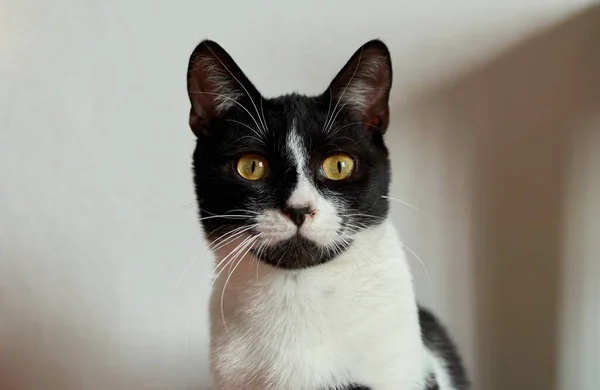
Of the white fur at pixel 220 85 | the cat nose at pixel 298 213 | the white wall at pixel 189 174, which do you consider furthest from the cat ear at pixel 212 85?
the white wall at pixel 189 174

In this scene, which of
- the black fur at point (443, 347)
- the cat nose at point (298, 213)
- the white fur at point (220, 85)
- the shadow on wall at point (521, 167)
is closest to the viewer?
the cat nose at point (298, 213)

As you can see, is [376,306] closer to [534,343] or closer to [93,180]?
[534,343]

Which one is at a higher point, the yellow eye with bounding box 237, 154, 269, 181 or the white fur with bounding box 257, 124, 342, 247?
the yellow eye with bounding box 237, 154, 269, 181

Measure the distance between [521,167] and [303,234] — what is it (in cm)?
72

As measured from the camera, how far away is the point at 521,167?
1.26m

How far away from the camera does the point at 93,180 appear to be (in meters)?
1.35

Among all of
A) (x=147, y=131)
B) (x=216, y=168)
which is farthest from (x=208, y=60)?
(x=147, y=131)

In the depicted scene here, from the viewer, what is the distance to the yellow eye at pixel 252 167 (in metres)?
0.81

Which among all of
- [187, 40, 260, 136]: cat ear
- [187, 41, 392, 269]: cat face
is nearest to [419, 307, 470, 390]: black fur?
[187, 41, 392, 269]: cat face

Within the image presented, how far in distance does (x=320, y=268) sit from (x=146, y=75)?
742mm

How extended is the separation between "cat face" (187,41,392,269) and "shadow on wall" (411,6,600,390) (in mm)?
442

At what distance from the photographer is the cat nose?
0.74 m

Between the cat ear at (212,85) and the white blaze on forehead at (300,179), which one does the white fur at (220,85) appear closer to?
the cat ear at (212,85)

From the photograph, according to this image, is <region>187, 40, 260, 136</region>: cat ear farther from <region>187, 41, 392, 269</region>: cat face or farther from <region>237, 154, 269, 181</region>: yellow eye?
<region>237, 154, 269, 181</region>: yellow eye
